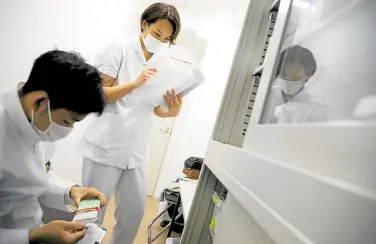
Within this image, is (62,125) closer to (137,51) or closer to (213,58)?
(137,51)

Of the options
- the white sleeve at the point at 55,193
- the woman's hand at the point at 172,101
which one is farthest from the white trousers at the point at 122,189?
the woman's hand at the point at 172,101

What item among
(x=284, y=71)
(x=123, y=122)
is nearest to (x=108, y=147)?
(x=123, y=122)

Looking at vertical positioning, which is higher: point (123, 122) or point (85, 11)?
point (85, 11)

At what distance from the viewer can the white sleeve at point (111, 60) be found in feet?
4.91

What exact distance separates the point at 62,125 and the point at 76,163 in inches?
109

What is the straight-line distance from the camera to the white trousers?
4.90ft

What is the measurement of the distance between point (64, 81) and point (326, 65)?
0.74 metres

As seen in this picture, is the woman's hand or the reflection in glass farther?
the woman's hand

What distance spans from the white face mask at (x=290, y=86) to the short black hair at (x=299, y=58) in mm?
32

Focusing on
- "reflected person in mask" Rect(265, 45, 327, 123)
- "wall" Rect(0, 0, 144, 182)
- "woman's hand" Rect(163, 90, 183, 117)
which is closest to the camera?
"reflected person in mask" Rect(265, 45, 327, 123)

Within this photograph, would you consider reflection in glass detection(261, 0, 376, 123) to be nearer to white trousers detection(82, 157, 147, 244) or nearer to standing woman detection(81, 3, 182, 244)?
standing woman detection(81, 3, 182, 244)

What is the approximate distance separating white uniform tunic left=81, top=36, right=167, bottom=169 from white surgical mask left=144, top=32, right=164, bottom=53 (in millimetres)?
47

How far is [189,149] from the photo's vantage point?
13.8 ft

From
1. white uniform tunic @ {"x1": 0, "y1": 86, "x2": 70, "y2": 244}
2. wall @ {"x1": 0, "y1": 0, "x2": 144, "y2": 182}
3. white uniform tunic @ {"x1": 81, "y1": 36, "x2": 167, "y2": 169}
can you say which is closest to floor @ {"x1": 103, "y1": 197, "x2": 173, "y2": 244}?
wall @ {"x1": 0, "y1": 0, "x2": 144, "y2": 182}
